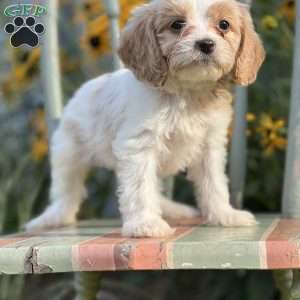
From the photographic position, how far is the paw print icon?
1798 mm

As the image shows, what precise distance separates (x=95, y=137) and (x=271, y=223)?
2.30 ft

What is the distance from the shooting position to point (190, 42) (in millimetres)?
1951

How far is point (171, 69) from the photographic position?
2020mm

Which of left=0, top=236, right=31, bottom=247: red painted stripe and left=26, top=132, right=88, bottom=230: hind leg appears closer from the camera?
left=0, top=236, right=31, bottom=247: red painted stripe

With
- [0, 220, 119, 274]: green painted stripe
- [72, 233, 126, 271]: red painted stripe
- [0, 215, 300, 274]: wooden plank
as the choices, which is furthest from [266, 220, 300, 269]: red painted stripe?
[0, 220, 119, 274]: green painted stripe

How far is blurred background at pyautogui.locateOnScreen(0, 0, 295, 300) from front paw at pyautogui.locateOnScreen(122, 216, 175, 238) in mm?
977

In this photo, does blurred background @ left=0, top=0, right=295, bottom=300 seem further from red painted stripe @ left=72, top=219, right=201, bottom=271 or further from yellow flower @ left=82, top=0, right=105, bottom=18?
red painted stripe @ left=72, top=219, right=201, bottom=271

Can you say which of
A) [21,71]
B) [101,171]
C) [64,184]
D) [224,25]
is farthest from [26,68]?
[224,25]

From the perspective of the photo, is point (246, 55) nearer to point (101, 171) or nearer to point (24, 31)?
point (24, 31)

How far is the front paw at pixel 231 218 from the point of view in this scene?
7.04 ft

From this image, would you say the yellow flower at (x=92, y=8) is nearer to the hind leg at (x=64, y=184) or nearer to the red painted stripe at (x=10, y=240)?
the hind leg at (x=64, y=184)

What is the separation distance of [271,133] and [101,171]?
1078 mm

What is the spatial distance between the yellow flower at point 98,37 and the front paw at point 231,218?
1136 millimetres

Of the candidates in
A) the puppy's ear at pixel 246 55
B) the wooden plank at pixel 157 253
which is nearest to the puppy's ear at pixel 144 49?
the puppy's ear at pixel 246 55
